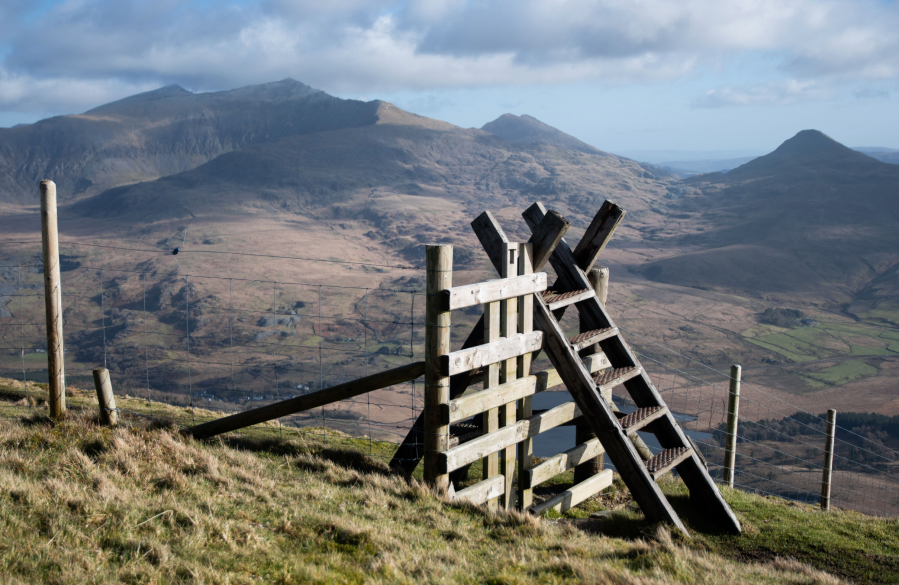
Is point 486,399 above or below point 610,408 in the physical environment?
above

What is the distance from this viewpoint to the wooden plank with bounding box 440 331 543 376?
17.3 ft

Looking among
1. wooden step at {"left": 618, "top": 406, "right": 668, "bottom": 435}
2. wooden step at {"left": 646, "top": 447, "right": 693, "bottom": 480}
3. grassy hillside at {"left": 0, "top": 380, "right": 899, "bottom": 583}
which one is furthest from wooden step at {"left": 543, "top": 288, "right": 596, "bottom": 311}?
grassy hillside at {"left": 0, "top": 380, "right": 899, "bottom": 583}

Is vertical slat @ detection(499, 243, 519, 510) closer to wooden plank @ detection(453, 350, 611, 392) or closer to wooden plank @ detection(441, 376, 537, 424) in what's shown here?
wooden plank @ detection(441, 376, 537, 424)

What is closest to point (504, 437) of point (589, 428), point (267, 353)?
point (589, 428)

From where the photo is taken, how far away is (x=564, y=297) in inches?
253

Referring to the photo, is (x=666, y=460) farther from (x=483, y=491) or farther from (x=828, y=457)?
(x=828, y=457)

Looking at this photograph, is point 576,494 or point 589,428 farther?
point 589,428

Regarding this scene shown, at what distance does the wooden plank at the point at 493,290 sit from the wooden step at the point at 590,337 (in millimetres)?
649

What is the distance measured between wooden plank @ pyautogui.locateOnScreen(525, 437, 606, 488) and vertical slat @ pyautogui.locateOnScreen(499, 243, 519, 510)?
8.9 inches

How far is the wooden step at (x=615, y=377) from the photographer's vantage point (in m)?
6.12

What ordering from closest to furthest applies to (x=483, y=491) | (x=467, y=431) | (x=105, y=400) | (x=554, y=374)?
(x=483, y=491) < (x=467, y=431) < (x=554, y=374) < (x=105, y=400)

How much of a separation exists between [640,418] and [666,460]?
48 centimetres

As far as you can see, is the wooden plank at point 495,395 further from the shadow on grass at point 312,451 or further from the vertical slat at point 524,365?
the shadow on grass at point 312,451

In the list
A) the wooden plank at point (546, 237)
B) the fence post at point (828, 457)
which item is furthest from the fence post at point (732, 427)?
the wooden plank at point (546, 237)
